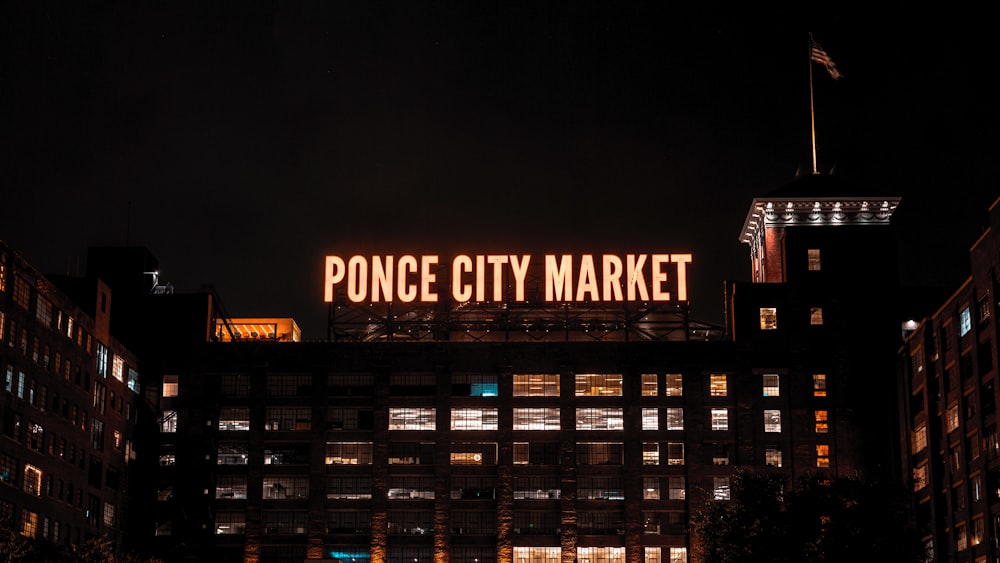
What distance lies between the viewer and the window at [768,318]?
160 metres

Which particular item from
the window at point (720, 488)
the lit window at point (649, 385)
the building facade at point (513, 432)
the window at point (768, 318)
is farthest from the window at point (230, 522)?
the window at point (768, 318)

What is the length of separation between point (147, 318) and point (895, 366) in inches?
2968

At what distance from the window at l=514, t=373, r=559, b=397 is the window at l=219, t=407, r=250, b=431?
27.4 metres

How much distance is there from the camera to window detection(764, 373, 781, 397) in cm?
15875

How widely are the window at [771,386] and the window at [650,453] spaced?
12.2 m

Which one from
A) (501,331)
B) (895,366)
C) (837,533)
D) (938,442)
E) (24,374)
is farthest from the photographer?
(501,331)

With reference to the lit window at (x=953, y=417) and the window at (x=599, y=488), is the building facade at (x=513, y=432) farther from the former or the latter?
the lit window at (x=953, y=417)

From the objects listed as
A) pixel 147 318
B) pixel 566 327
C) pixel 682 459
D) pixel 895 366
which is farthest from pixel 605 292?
pixel 147 318

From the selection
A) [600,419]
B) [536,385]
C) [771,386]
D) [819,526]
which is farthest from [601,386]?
[819,526]

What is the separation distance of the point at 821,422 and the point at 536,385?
28698 mm

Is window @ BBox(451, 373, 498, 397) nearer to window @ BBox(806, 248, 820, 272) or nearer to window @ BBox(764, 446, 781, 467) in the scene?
window @ BBox(764, 446, 781, 467)

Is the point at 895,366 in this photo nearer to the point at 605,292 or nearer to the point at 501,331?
the point at 605,292

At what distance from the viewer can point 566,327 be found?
162875 mm

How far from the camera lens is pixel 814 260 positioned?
6614 inches
